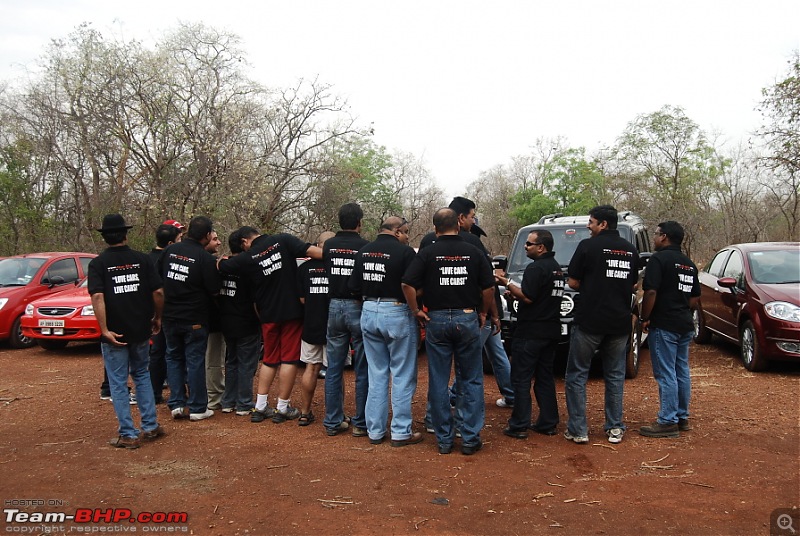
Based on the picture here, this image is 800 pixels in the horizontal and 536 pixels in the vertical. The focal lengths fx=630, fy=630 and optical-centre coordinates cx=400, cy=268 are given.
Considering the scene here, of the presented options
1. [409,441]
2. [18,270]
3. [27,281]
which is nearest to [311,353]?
[409,441]

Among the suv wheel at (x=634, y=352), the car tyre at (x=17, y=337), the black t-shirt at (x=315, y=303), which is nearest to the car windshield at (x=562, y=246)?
the suv wheel at (x=634, y=352)

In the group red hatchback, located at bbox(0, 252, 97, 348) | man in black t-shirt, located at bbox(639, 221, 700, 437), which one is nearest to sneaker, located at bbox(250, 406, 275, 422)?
man in black t-shirt, located at bbox(639, 221, 700, 437)

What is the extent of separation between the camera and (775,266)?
867 cm

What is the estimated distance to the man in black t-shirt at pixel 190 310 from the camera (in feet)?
20.5

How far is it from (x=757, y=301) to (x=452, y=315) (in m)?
5.13

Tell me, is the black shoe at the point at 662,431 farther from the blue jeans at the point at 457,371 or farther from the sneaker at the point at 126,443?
the sneaker at the point at 126,443

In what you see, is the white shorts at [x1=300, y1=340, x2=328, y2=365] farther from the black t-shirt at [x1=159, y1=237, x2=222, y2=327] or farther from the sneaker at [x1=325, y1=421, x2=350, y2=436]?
the black t-shirt at [x1=159, y1=237, x2=222, y2=327]

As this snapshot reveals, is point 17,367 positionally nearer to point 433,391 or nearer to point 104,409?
point 104,409

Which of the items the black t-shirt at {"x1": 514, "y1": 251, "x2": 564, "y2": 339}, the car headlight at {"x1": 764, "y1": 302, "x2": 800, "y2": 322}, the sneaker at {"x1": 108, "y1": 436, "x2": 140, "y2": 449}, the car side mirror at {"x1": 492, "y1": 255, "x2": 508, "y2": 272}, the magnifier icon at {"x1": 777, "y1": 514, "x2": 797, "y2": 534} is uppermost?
the car side mirror at {"x1": 492, "y1": 255, "x2": 508, "y2": 272}

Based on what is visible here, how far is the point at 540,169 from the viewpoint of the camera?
35844mm

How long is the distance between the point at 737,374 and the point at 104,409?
7695 millimetres

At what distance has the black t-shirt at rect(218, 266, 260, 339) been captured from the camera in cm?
646

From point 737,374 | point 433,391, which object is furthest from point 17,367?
point 737,374

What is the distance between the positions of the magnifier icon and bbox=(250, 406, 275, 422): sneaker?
440 cm
